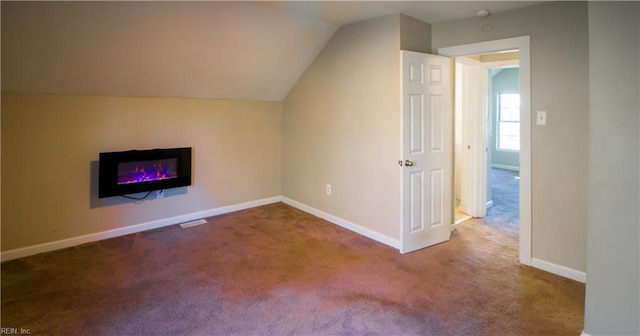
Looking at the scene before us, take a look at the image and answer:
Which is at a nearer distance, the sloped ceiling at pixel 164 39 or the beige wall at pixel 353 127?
the sloped ceiling at pixel 164 39

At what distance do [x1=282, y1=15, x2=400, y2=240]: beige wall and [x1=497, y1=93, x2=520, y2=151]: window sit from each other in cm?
611

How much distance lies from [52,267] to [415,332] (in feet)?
10.1

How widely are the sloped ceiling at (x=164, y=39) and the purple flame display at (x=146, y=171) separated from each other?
79cm

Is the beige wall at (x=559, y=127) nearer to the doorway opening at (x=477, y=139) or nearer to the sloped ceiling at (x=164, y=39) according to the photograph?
the sloped ceiling at (x=164, y=39)

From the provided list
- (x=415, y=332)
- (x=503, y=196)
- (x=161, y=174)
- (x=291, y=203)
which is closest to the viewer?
(x=415, y=332)

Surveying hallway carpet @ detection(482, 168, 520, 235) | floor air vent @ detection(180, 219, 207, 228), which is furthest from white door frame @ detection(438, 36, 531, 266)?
floor air vent @ detection(180, 219, 207, 228)

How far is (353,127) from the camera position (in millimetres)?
3895

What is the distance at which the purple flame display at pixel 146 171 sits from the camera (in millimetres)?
3809

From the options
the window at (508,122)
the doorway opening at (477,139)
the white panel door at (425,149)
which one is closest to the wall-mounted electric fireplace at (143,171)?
the white panel door at (425,149)

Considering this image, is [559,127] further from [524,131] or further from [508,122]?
[508,122]

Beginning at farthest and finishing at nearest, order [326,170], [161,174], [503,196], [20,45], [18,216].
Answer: [503,196] < [326,170] < [161,174] < [18,216] < [20,45]

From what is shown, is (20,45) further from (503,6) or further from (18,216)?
(503,6)

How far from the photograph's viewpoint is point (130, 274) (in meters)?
2.91

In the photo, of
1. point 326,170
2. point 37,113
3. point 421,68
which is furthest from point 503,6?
point 37,113
